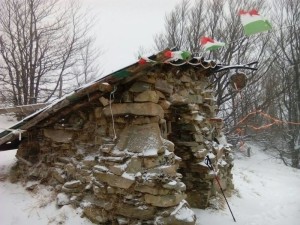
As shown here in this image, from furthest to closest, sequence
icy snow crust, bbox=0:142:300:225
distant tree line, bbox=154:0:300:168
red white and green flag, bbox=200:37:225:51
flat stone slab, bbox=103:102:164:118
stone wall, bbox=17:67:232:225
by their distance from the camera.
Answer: distant tree line, bbox=154:0:300:168 < red white and green flag, bbox=200:37:225:51 < icy snow crust, bbox=0:142:300:225 < flat stone slab, bbox=103:102:164:118 < stone wall, bbox=17:67:232:225

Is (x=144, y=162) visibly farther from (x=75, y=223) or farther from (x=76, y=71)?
(x=76, y=71)

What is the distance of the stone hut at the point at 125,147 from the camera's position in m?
3.79

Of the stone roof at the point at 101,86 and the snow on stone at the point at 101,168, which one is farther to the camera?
the snow on stone at the point at 101,168

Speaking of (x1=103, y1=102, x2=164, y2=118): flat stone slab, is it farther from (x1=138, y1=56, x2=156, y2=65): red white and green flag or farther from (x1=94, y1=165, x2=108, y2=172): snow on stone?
(x1=94, y1=165, x2=108, y2=172): snow on stone

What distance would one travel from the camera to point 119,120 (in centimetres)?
419

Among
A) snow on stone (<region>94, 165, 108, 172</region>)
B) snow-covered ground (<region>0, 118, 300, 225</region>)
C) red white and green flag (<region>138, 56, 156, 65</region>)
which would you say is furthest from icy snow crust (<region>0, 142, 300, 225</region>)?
red white and green flag (<region>138, 56, 156, 65</region>)

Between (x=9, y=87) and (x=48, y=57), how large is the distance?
6.76 feet

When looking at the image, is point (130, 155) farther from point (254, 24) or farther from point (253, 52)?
point (253, 52)

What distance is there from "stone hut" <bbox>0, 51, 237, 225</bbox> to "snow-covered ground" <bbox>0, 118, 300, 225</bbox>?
225 millimetres

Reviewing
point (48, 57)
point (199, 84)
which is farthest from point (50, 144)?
point (48, 57)

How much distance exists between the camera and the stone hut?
149 inches

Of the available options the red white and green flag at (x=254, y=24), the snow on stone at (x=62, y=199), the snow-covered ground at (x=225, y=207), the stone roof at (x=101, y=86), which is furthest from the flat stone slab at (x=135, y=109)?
the red white and green flag at (x=254, y=24)

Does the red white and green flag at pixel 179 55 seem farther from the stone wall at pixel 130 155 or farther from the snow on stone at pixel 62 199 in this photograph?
the snow on stone at pixel 62 199

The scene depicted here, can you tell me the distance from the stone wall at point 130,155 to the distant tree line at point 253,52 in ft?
28.1
